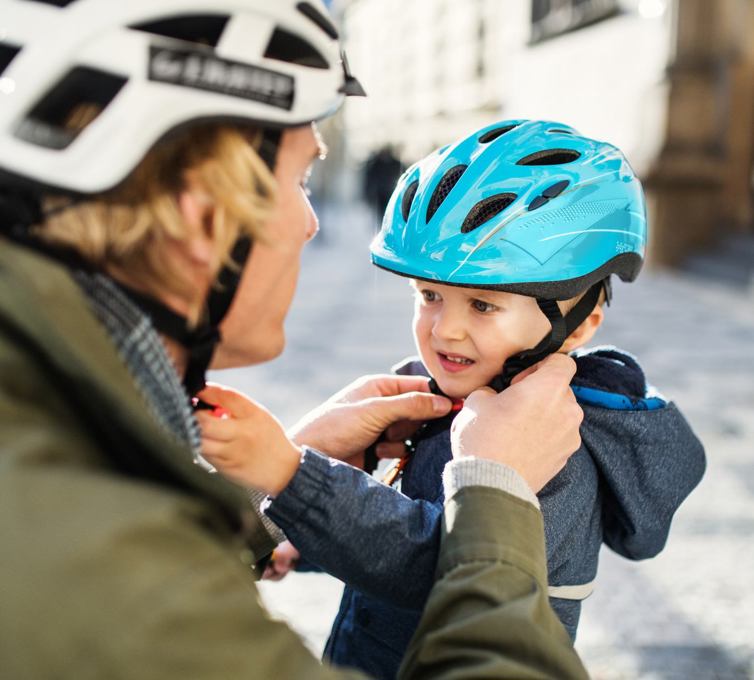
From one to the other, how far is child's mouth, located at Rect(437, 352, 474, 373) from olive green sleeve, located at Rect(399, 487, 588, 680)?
0.62 meters

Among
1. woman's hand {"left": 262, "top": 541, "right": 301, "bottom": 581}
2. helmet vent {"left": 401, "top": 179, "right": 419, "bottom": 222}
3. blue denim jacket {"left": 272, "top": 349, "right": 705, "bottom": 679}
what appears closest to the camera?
blue denim jacket {"left": 272, "top": 349, "right": 705, "bottom": 679}

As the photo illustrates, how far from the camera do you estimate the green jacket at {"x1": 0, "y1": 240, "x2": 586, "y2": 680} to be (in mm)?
753

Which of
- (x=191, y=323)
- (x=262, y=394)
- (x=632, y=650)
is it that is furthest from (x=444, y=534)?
(x=262, y=394)

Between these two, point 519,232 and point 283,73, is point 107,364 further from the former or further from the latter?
point 519,232

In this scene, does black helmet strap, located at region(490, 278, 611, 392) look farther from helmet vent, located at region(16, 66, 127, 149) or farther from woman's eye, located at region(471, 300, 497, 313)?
helmet vent, located at region(16, 66, 127, 149)

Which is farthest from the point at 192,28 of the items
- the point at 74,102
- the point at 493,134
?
the point at 493,134

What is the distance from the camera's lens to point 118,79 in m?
1.11

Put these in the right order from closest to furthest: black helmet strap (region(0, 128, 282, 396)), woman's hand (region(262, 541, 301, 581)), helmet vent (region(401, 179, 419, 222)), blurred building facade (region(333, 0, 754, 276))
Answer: black helmet strap (region(0, 128, 282, 396)) → woman's hand (region(262, 541, 301, 581)) → helmet vent (region(401, 179, 419, 222)) → blurred building facade (region(333, 0, 754, 276))

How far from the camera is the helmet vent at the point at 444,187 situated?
6.39 ft

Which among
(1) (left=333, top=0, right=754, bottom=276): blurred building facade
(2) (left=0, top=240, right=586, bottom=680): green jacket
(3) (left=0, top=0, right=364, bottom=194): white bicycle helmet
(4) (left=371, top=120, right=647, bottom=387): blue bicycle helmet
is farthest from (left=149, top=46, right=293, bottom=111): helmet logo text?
(1) (left=333, top=0, right=754, bottom=276): blurred building facade

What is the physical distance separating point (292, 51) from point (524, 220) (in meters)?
0.75

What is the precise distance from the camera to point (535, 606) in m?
1.10

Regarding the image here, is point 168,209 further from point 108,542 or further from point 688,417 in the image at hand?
point 688,417

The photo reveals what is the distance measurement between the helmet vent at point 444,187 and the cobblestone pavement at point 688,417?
171 centimetres
